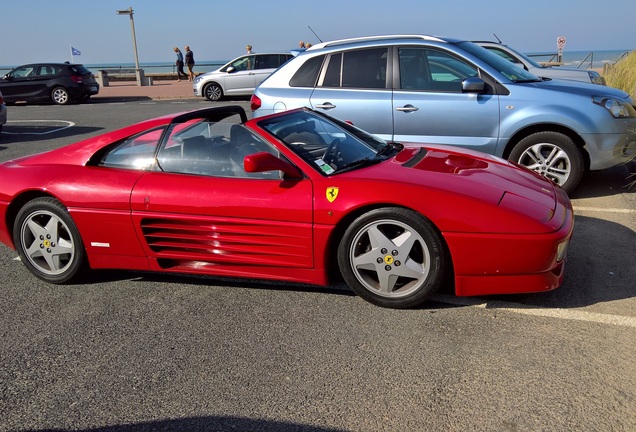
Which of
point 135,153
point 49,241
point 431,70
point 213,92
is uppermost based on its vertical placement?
point 431,70

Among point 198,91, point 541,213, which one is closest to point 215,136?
point 541,213

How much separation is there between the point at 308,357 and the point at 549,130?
13.6 feet

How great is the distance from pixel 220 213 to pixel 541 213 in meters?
2.04

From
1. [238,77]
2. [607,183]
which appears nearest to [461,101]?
[607,183]

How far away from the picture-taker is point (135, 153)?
4.18 metres

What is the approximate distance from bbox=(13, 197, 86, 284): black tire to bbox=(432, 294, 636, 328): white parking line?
2.61 meters

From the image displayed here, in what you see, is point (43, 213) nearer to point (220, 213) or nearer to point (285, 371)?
point (220, 213)

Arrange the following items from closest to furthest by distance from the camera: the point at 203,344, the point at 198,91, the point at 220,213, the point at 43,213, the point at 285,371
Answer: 1. the point at 285,371
2. the point at 203,344
3. the point at 220,213
4. the point at 43,213
5. the point at 198,91

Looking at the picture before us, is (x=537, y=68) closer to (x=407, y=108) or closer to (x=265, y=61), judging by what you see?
(x=407, y=108)

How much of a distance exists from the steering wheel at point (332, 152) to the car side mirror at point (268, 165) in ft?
1.03

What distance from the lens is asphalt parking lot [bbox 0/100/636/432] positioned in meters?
2.59

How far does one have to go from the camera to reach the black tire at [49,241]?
13.5ft

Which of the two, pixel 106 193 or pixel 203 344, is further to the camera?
pixel 106 193

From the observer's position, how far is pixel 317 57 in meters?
6.65
